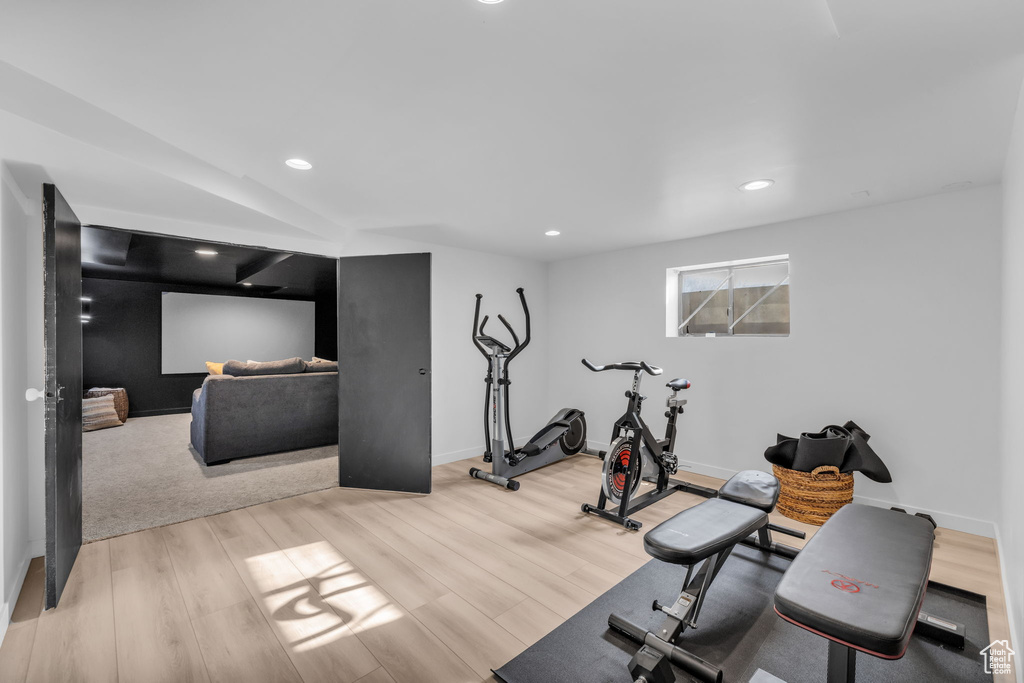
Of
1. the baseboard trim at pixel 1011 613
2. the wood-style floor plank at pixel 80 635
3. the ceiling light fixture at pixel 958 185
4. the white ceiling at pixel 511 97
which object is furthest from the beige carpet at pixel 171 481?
the ceiling light fixture at pixel 958 185

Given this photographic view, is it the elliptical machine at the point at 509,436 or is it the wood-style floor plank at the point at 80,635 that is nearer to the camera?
the wood-style floor plank at the point at 80,635

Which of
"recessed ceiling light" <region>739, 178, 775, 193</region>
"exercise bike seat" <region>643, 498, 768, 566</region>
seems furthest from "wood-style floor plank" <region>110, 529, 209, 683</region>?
Answer: "recessed ceiling light" <region>739, 178, 775, 193</region>

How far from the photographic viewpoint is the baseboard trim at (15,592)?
1.90m

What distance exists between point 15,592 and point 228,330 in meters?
6.71

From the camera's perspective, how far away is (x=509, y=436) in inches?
169

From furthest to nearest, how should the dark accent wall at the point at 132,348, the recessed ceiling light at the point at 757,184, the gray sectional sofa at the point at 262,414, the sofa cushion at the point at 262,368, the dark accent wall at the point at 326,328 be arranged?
1. the dark accent wall at the point at 326,328
2. the dark accent wall at the point at 132,348
3. the sofa cushion at the point at 262,368
4. the gray sectional sofa at the point at 262,414
5. the recessed ceiling light at the point at 757,184

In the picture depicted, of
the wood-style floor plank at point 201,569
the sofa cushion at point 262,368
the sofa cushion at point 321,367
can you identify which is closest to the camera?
the wood-style floor plank at point 201,569

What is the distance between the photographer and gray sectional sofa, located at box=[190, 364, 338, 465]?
4.54 meters

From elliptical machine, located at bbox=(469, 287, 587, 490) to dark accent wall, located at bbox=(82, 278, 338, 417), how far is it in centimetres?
616

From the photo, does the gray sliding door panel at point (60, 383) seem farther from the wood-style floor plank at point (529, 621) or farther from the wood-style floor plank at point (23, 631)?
the wood-style floor plank at point (529, 621)

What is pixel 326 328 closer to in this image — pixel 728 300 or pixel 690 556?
pixel 728 300

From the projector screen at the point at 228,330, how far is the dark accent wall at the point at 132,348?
0.15 metres

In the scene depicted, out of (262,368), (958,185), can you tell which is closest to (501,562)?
(958,185)

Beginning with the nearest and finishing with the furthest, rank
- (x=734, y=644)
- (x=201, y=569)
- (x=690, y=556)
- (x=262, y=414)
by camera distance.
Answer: (x=690, y=556) → (x=734, y=644) → (x=201, y=569) → (x=262, y=414)
